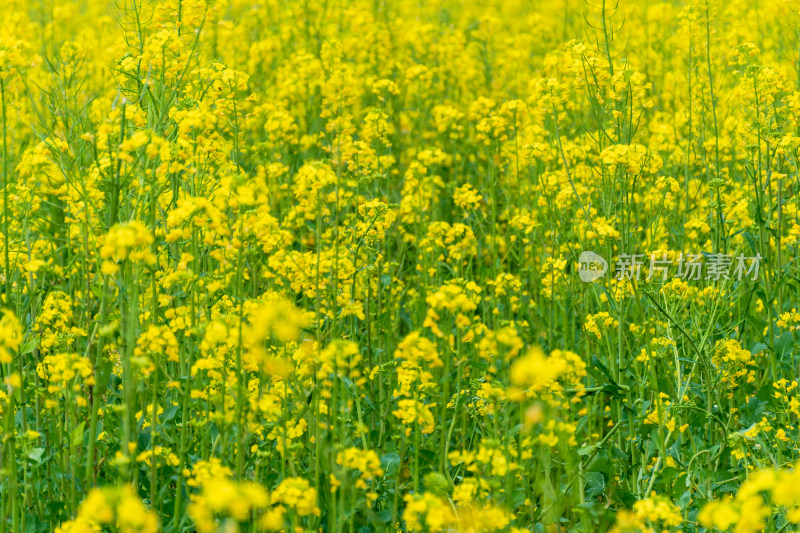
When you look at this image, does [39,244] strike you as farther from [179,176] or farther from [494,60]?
[494,60]

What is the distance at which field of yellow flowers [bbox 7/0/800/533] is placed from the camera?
2.43 metres

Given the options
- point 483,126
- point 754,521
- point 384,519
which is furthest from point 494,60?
point 754,521

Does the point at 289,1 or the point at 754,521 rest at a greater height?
the point at 289,1

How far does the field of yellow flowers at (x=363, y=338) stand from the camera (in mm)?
2430

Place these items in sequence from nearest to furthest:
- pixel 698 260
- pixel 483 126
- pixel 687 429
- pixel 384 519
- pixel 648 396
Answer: pixel 384 519 < pixel 687 429 < pixel 648 396 < pixel 698 260 < pixel 483 126

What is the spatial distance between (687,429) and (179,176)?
213 cm

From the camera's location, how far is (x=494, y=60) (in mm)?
7996

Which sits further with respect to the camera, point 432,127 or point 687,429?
point 432,127

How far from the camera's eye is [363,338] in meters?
4.34

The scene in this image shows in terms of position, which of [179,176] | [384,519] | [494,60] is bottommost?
[384,519]

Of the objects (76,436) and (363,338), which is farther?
(363,338)

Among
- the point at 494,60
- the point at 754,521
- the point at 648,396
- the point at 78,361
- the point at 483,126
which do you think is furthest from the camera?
the point at 494,60

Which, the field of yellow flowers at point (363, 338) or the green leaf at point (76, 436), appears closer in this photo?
the field of yellow flowers at point (363, 338)

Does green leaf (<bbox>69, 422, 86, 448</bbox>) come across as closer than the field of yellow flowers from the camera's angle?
No
